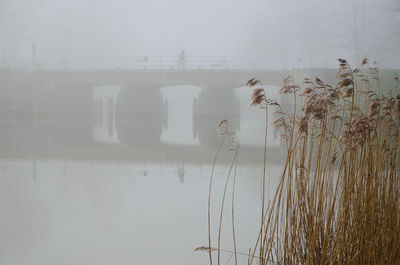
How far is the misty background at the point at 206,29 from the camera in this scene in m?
10.1

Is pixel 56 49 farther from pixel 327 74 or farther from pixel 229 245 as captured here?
pixel 229 245

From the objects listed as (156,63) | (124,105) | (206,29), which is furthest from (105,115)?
(206,29)

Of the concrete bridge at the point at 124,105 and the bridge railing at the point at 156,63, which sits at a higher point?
the bridge railing at the point at 156,63

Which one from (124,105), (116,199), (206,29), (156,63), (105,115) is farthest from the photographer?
(105,115)

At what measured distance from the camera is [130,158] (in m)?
5.74

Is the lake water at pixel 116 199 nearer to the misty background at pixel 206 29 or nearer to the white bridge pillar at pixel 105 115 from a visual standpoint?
the white bridge pillar at pixel 105 115

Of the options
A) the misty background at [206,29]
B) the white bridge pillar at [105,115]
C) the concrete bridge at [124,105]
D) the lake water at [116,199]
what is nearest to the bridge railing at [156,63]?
the misty background at [206,29]

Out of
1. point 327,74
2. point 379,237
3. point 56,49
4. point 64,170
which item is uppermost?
point 56,49

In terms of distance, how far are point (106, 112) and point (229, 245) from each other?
51.4 feet

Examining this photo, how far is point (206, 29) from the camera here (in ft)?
39.7

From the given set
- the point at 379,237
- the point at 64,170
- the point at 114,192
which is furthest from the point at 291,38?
the point at 379,237

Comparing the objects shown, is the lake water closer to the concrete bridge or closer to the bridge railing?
the concrete bridge

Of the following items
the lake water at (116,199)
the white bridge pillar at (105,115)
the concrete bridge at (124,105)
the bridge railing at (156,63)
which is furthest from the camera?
the bridge railing at (156,63)

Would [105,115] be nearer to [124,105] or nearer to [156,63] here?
[124,105]
